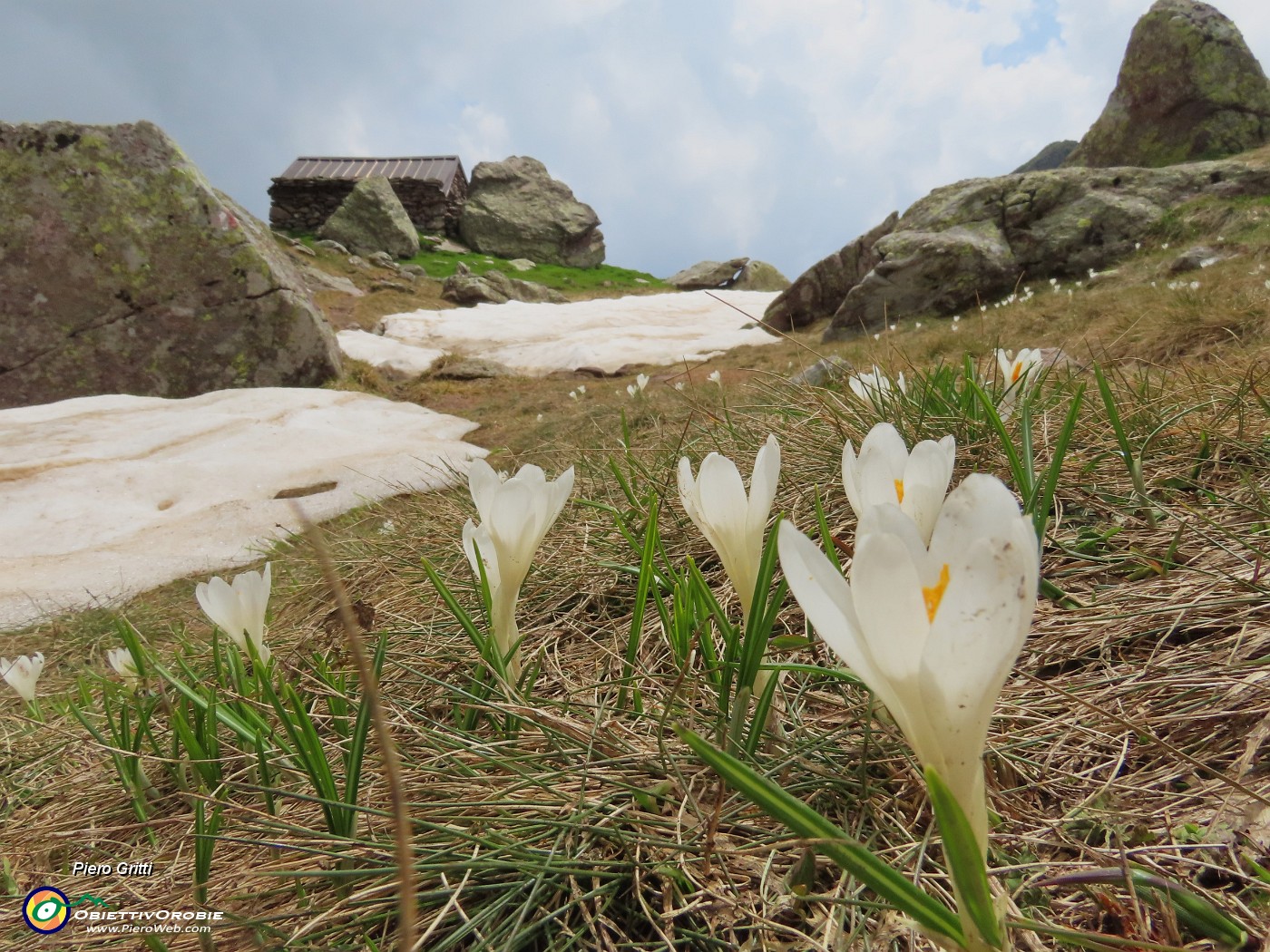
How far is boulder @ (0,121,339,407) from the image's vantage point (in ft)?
20.9

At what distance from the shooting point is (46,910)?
902mm

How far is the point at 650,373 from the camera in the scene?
9641 millimetres

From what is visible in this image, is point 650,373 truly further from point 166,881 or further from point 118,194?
point 166,881

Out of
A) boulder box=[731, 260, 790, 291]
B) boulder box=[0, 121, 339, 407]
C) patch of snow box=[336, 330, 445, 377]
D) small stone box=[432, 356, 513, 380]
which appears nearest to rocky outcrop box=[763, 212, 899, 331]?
small stone box=[432, 356, 513, 380]

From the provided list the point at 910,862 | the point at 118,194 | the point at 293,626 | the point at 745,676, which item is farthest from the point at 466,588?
the point at 118,194

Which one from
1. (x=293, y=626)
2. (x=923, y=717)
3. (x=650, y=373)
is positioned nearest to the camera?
(x=923, y=717)

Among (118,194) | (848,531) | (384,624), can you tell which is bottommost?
(384,624)

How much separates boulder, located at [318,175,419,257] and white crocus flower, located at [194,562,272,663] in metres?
22.8

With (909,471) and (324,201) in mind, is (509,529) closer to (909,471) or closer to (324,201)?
(909,471)

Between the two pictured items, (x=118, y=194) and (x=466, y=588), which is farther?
(x=118, y=194)

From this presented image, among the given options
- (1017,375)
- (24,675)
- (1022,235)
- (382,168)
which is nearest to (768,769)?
(1017,375)

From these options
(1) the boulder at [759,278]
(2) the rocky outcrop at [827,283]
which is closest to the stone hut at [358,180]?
(1) the boulder at [759,278]

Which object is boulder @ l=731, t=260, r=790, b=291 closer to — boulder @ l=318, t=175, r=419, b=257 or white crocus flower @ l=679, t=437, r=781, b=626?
boulder @ l=318, t=175, r=419, b=257

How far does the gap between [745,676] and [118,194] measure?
8372 mm
